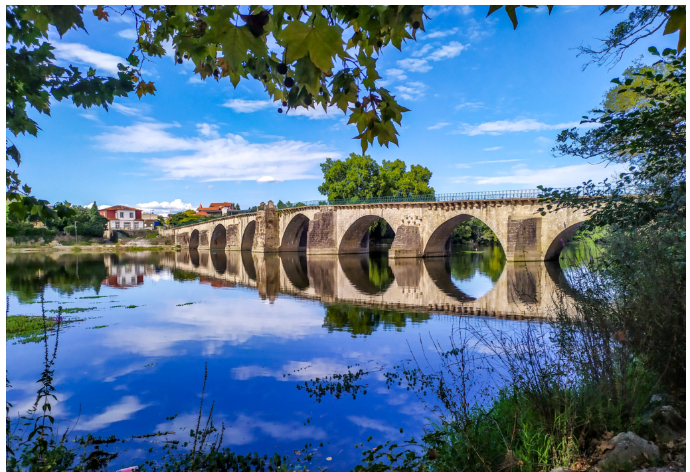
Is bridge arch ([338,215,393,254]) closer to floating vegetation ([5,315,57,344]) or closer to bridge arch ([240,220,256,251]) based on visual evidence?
bridge arch ([240,220,256,251])

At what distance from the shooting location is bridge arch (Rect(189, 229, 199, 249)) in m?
69.8

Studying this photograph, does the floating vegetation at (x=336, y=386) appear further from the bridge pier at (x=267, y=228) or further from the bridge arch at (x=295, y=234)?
the bridge pier at (x=267, y=228)

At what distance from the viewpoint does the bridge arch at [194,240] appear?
69.8 meters

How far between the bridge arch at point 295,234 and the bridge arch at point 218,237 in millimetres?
16208

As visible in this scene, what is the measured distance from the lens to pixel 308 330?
36.4 feet

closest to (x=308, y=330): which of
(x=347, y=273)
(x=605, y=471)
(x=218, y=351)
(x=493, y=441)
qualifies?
(x=218, y=351)

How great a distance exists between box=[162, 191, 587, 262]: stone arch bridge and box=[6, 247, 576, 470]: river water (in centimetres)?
1215

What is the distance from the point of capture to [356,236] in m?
44.1

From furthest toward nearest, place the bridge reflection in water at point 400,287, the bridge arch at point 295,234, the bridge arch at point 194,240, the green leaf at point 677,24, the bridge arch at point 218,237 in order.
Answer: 1. the bridge arch at point 194,240
2. the bridge arch at point 218,237
3. the bridge arch at point 295,234
4. the bridge reflection in water at point 400,287
5. the green leaf at point 677,24

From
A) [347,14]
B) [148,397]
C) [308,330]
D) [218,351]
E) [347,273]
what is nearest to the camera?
[347,14]

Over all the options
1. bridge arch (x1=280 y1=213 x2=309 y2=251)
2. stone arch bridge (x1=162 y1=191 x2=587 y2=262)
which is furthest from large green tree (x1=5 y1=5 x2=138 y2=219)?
bridge arch (x1=280 y1=213 x2=309 y2=251)

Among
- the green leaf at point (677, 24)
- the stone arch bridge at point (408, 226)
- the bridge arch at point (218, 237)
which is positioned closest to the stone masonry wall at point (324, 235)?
the stone arch bridge at point (408, 226)

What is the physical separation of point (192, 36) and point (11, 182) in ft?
5.04

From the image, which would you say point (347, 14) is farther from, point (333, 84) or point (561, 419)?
point (561, 419)
